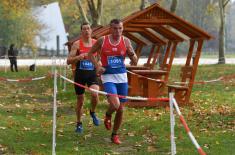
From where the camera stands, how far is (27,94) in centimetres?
1947

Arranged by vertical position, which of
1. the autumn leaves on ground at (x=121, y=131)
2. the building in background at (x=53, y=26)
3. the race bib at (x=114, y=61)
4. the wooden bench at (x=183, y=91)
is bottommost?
the autumn leaves on ground at (x=121, y=131)

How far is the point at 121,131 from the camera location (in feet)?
34.9

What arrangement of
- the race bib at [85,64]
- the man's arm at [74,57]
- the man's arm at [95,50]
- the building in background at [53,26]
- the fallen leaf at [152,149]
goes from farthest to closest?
the building in background at [53,26] < the race bib at [85,64] < the man's arm at [74,57] < the man's arm at [95,50] < the fallen leaf at [152,149]

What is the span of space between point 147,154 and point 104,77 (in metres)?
1.50

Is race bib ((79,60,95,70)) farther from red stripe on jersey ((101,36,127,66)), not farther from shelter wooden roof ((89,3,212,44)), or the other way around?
shelter wooden roof ((89,3,212,44))

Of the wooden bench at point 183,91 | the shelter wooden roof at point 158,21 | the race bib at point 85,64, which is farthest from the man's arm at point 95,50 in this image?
the wooden bench at point 183,91

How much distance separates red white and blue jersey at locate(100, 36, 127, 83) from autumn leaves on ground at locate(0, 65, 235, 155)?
1155mm

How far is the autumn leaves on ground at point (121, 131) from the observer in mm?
8805

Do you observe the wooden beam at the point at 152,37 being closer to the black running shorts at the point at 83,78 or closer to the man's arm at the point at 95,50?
the black running shorts at the point at 83,78

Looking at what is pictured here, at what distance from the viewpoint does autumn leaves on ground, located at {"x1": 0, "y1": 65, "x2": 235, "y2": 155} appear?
8.80 metres

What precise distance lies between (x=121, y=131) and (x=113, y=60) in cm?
221

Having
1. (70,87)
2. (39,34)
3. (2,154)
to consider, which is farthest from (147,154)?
(39,34)

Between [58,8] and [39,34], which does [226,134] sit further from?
[58,8]

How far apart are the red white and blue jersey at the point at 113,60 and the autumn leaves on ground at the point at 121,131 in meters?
1.15
